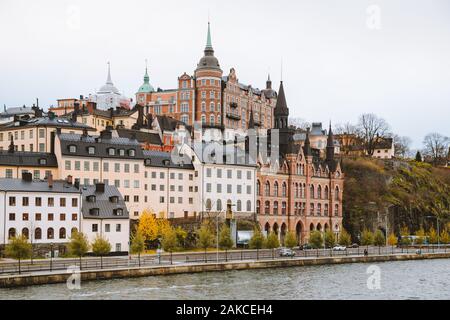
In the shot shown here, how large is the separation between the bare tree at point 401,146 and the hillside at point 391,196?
125 feet

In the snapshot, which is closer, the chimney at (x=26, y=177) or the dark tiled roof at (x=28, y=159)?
the chimney at (x=26, y=177)

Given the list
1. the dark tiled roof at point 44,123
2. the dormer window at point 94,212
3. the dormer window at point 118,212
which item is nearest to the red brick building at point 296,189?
the dark tiled roof at point 44,123

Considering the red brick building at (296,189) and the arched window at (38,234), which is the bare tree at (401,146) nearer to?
the red brick building at (296,189)

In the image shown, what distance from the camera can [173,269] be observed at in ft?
221

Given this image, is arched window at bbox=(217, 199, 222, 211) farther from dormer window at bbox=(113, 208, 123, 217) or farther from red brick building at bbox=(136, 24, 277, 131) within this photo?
red brick building at bbox=(136, 24, 277, 131)

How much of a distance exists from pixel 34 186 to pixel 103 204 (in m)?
7.76

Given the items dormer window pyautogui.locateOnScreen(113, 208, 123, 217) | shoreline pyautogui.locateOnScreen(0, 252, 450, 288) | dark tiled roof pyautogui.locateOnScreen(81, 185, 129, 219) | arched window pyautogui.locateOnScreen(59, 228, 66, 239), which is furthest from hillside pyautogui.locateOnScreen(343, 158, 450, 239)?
arched window pyautogui.locateOnScreen(59, 228, 66, 239)

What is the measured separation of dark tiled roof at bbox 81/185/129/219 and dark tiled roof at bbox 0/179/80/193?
5.84 feet

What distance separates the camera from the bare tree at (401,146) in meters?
184

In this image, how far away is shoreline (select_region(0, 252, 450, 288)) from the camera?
57719 mm

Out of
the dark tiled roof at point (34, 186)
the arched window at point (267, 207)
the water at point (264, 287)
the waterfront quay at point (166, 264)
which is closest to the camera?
the water at point (264, 287)

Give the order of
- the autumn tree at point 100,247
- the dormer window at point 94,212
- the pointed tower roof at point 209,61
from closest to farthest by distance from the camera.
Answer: the autumn tree at point 100,247 < the dormer window at point 94,212 < the pointed tower roof at point 209,61
